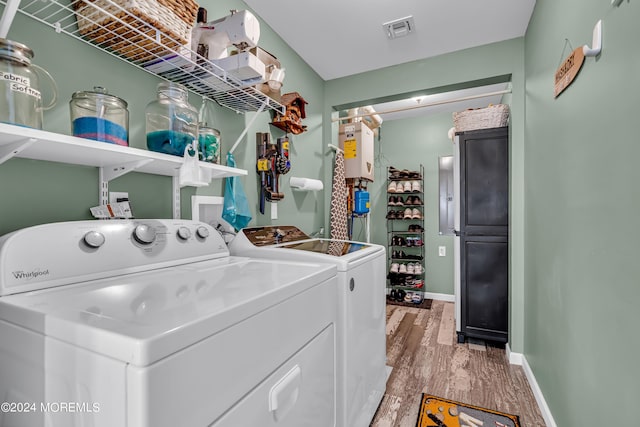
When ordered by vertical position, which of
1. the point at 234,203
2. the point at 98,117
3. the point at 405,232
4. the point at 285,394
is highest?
the point at 98,117

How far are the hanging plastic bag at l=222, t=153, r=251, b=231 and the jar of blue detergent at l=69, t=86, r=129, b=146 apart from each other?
0.66 metres

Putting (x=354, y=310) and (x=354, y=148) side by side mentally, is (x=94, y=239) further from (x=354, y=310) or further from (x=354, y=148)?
(x=354, y=148)

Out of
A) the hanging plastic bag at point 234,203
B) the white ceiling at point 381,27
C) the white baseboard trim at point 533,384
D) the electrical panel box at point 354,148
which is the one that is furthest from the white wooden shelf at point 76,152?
the white baseboard trim at point 533,384

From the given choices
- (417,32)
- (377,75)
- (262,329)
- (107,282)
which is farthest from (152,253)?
(377,75)

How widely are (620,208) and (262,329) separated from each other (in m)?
1.09

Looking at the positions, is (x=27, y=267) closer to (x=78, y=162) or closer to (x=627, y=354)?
(x=78, y=162)

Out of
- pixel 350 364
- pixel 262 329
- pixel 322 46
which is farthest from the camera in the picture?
pixel 322 46

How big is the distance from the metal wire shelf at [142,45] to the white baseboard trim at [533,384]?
2224 mm

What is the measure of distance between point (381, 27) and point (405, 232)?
2.46 metres

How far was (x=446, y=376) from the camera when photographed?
2076 millimetres

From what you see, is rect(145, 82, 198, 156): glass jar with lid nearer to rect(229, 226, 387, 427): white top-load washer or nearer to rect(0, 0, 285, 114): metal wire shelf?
rect(0, 0, 285, 114): metal wire shelf

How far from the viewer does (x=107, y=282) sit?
857 millimetres

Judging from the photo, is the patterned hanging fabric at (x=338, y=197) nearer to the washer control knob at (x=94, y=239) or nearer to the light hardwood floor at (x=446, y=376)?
the light hardwood floor at (x=446, y=376)

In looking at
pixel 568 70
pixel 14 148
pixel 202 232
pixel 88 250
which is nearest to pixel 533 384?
pixel 568 70
